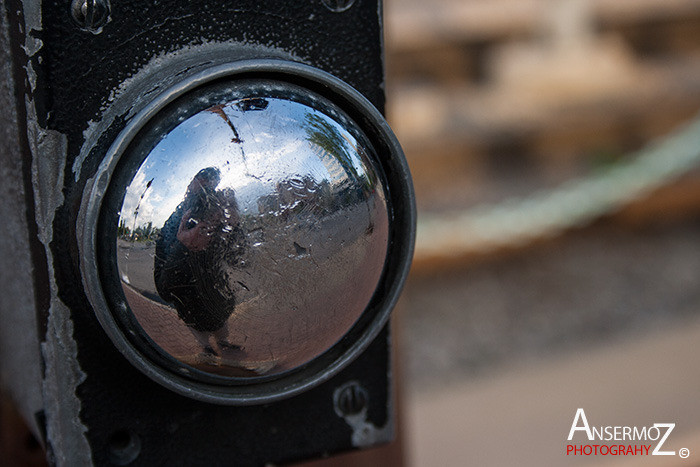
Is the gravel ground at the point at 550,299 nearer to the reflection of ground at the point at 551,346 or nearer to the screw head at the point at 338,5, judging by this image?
the reflection of ground at the point at 551,346

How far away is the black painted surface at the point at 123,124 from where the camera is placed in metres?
0.28

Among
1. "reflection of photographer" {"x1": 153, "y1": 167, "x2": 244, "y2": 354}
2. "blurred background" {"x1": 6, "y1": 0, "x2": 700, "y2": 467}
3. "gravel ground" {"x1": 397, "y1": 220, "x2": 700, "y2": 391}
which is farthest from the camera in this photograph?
"gravel ground" {"x1": 397, "y1": 220, "x2": 700, "y2": 391}

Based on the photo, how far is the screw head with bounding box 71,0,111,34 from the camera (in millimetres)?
275

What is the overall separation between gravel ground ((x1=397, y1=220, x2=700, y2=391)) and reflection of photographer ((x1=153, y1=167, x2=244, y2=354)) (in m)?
1.76

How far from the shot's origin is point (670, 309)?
2.39 meters

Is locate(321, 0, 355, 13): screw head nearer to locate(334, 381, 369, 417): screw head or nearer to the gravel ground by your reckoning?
locate(334, 381, 369, 417): screw head

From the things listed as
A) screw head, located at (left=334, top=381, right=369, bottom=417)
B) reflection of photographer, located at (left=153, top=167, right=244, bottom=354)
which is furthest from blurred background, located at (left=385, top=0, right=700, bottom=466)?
reflection of photographer, located at (left=153, top=167, right=244, bottom=354)

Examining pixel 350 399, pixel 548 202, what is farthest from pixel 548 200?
pixel 350 399

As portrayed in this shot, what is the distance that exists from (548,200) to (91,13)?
6.75ft

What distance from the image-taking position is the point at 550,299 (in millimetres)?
2445

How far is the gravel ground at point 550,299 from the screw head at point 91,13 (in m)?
1.78

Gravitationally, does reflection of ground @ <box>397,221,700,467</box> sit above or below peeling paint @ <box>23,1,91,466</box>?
above

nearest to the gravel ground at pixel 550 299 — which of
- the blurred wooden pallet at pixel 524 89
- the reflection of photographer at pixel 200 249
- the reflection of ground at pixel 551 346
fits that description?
the reflection of ground at pixel 551 346

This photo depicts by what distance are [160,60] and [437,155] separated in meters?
2.39
